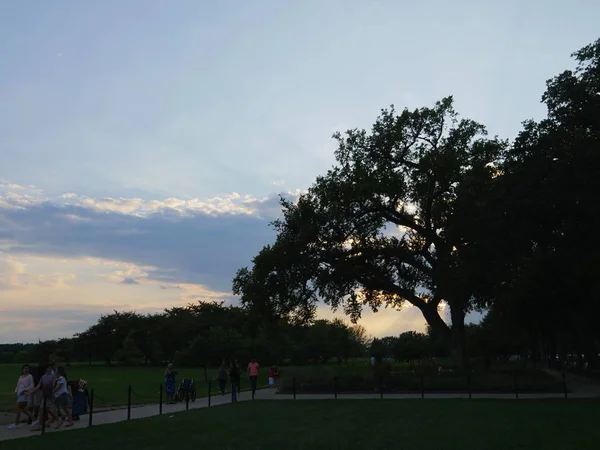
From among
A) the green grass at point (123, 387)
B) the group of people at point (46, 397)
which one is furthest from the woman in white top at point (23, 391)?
the green grass at point (123, 387)

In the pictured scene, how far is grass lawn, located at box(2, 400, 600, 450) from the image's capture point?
13.2 metres

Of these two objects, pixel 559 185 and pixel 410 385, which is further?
pixel 410 385

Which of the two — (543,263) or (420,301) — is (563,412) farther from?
(420,301)

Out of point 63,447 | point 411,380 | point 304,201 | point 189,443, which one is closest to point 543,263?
point 411,380

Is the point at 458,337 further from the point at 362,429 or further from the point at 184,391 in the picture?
the point at 362,429

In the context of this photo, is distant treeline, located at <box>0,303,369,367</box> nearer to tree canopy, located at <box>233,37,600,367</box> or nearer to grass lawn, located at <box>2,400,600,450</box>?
tree canopy, located at <box>233,37,600,367</box>

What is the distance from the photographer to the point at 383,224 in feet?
143

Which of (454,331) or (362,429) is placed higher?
(454,331)

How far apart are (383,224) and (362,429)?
28.4 metres

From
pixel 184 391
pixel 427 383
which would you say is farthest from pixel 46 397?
pixel 427 383

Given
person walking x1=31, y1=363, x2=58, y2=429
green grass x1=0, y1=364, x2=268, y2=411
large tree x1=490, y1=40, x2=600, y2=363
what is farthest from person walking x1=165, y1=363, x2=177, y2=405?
large tree x1=490, y1=40, x2=600, y2=363

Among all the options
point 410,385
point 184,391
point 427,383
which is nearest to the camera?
point 184,391

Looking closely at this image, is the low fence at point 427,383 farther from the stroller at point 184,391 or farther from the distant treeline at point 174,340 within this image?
the distant treeline at point 174,340

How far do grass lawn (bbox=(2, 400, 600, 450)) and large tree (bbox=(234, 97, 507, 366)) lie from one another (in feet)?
61.8
